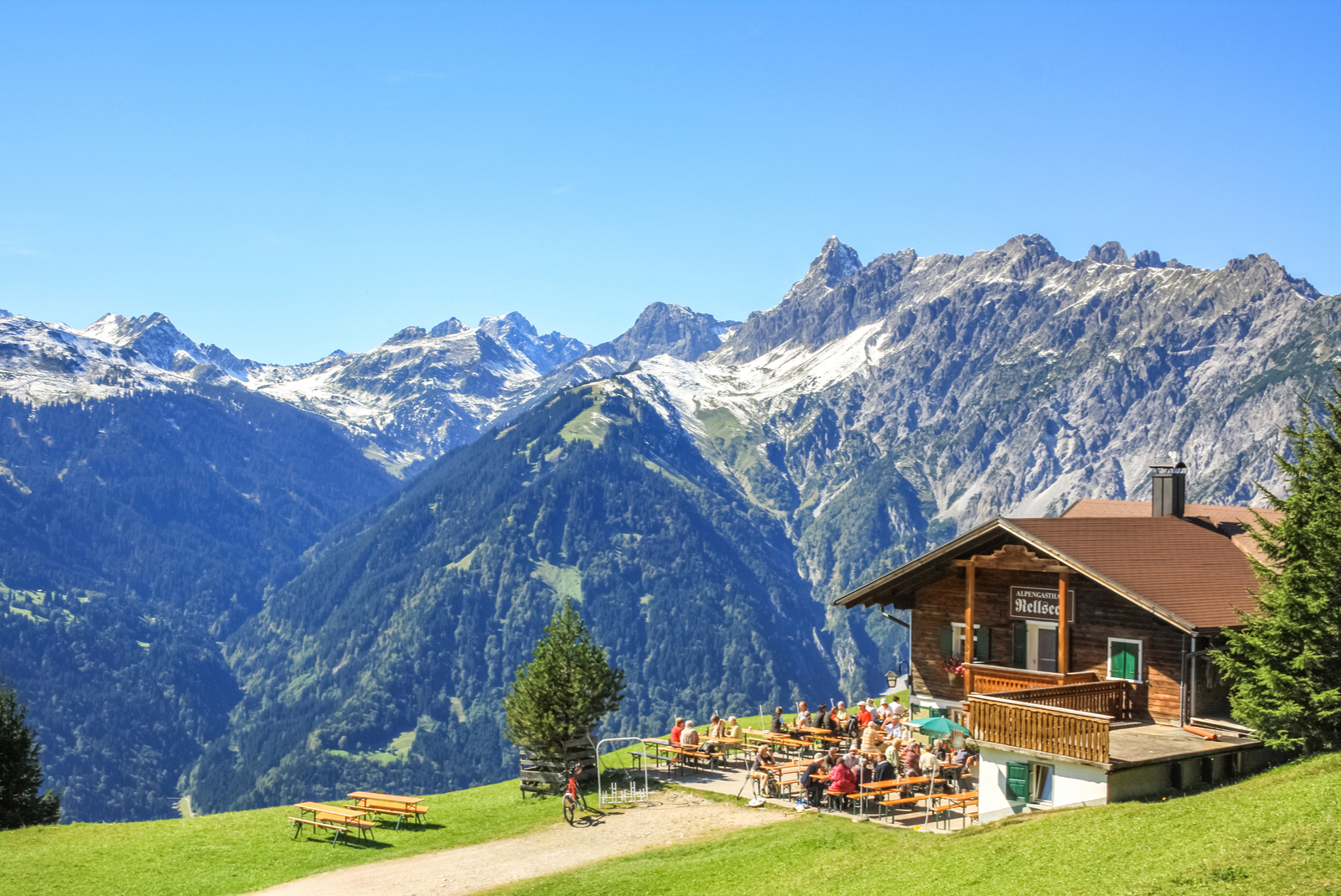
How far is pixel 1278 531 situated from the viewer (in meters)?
31.3

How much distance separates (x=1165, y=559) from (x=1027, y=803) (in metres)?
13.2

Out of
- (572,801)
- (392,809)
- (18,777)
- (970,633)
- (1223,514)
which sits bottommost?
(18,777)

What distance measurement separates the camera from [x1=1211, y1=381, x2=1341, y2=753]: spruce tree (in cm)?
2919

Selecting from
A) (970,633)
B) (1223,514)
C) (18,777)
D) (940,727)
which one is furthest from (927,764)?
(18,777)

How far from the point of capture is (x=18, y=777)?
40.7 m

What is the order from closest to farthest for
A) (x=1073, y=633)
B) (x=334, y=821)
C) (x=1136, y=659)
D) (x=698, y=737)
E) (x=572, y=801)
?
(x=334, y=821) < (x=572, y=801) < (x=1136, y=659) < (x=1073, y=633) < (x=698, y=737)

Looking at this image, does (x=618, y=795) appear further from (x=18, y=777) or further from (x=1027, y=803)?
(x=18, y=777)

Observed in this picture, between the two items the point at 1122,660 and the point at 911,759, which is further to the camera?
the point at 1122,660

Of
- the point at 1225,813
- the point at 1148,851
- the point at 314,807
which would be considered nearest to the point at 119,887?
the point at 314,807

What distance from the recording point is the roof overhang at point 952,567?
1388 inches

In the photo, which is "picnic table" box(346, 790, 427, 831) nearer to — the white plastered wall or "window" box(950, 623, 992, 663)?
the white plastered wall

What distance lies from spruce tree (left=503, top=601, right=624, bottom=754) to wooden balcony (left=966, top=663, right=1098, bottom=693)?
13.4m

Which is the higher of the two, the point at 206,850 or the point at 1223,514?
the point at 1223,514

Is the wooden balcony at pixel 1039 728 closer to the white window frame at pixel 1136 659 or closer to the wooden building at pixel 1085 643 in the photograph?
the wooden building at pixel 1085 643
